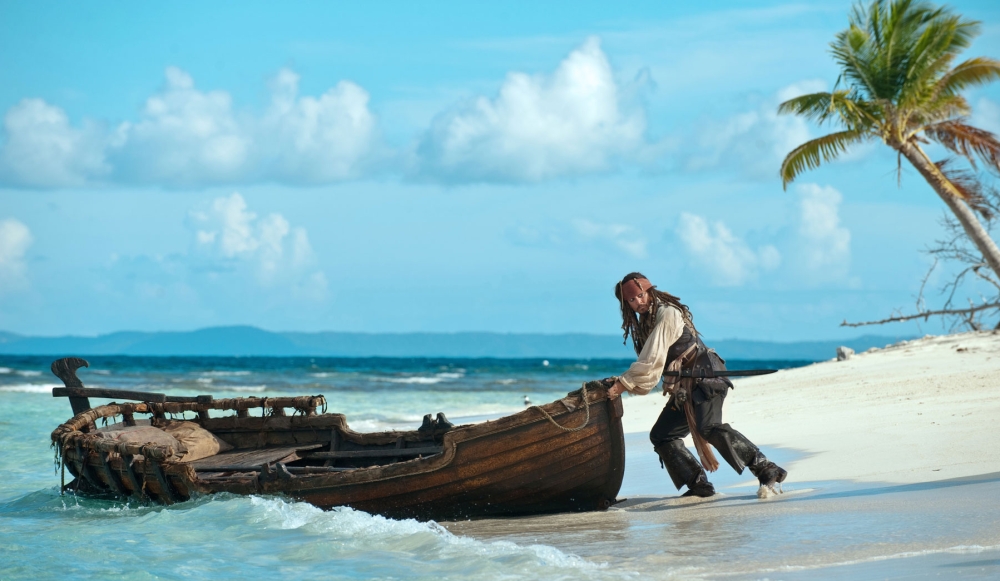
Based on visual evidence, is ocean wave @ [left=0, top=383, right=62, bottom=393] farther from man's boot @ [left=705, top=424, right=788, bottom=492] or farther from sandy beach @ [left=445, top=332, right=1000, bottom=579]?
man's boot @ [left=705, top=424, right=788, bottom=492]

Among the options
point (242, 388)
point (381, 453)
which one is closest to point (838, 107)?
point (381, 453)

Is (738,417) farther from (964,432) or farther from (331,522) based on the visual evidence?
(331,522)

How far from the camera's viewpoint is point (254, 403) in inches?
405

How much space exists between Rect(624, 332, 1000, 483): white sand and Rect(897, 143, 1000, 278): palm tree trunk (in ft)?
5.11

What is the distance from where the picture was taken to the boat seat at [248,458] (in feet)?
29.5

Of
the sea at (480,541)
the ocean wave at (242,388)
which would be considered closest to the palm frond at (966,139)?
the sea at (480,541)

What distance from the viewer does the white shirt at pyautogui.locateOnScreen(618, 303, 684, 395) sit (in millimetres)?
6715

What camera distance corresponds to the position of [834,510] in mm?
6383

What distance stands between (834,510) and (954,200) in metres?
12.3

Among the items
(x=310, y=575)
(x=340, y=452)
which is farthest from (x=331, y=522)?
(x=340, y=452)

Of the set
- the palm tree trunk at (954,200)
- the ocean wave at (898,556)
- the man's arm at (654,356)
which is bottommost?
the ocean wave at (898,556)

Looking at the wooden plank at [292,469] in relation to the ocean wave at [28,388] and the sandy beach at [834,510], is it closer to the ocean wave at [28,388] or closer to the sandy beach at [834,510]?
the sandy beach at [834,510]

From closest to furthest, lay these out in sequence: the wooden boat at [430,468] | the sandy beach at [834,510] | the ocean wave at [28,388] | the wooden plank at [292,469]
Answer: the sandy beach at [834,510]
the wooden boat at [430,468]
the wooden plank at [292,469]
the ocean wave at [28,388]

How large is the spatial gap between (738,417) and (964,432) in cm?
487
